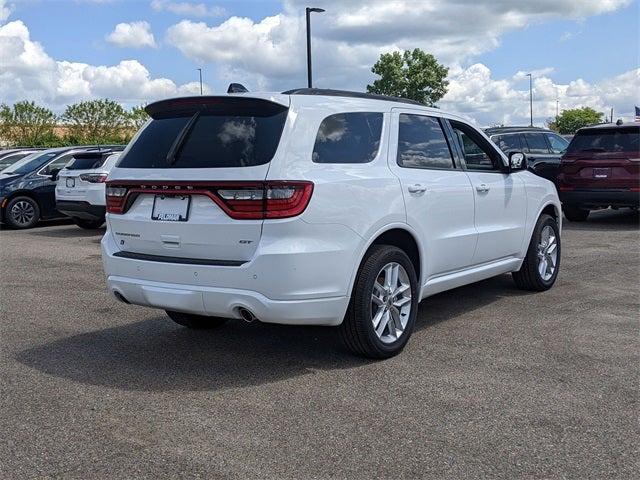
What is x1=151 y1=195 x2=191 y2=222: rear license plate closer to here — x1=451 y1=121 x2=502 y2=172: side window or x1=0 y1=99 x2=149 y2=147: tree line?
x1=451 y1=121 x2=502 y2=172: side window

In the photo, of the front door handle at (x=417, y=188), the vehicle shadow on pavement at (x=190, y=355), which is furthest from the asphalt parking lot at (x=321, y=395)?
the front door handle at (x=417, y=188)

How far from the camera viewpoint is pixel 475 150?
644 centimetres

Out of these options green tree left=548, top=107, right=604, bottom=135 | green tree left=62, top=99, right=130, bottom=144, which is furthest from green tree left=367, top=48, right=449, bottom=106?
green tree left=548, top=107, right=604, bottom=135

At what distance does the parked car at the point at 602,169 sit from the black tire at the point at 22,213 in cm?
1002

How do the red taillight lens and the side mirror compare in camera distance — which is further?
the side mirror

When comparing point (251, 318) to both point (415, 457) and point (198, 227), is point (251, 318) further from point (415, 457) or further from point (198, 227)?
point (415, 457)

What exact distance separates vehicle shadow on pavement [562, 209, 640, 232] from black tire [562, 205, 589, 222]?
0.35ft

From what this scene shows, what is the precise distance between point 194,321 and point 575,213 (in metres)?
9.83

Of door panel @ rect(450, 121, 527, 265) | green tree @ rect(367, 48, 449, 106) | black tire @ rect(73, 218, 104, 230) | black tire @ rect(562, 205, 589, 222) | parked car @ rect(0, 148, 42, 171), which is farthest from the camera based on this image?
green tree @ rect(367, 48, 449, 106)

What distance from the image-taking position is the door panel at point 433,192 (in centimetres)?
535

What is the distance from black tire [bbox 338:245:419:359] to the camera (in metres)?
4.86

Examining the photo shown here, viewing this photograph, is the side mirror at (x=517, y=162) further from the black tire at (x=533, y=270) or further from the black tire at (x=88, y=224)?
the black tire at (x=88, y=224)

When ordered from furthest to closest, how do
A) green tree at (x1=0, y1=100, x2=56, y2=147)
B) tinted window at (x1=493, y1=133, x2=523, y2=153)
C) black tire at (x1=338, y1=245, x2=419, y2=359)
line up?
green tree at (x1=0, y1=100, x2=56, y2=147), tinted window at (x1=493, y1=133, x2=523, y2=153), black tire at (x1=338, y1=245, x2=419, y2=359)

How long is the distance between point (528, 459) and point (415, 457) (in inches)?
20.8
